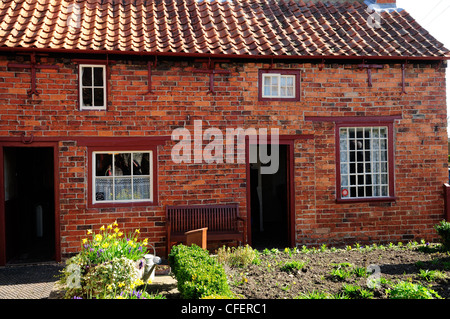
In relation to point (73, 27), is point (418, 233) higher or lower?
lower

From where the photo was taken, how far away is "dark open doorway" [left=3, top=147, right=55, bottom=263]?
845cm

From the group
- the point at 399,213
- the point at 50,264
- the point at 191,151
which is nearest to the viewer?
the point at 50,264

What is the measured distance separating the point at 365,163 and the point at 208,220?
4013mm

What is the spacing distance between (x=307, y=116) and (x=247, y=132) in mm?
1472

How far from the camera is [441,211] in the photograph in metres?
9.37

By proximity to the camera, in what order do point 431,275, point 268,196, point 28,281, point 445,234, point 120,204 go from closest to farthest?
point 431,275 < point 28,281 < point 445,234 < point 120,204 < point 268,196

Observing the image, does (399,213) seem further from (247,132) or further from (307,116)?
(247,132)

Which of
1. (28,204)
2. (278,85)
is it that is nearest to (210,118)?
(278,85)

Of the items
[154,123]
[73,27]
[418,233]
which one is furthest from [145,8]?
[418,233]

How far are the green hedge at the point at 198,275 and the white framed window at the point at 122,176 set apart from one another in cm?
269

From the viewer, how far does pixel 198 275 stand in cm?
509

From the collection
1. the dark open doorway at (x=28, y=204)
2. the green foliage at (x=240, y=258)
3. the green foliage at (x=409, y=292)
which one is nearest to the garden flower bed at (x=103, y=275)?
the green foliage at (x=240, y=258)

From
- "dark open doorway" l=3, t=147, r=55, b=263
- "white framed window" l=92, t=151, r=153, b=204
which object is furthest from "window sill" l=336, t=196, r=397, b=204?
"dark open doorway" l=3, t=147, r=55, b=263

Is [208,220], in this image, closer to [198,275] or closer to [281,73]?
[198,275]
